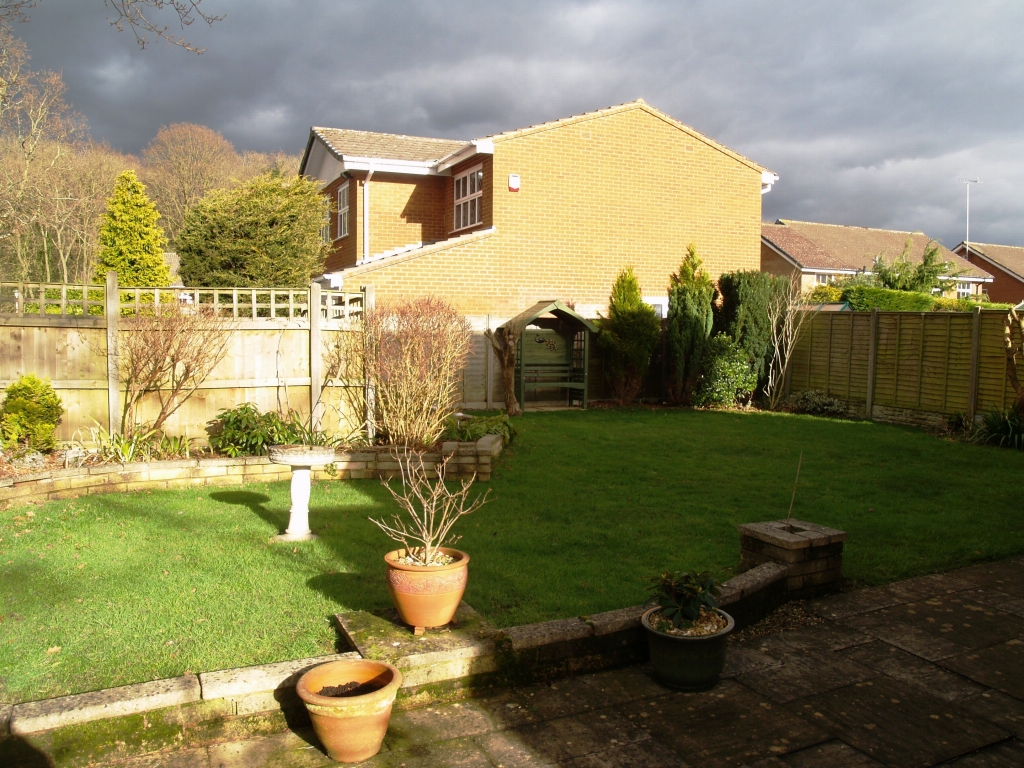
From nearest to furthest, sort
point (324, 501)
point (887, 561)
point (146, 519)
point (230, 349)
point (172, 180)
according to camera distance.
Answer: point (887, 561) < point (146, 519) < point (324, 501) < point (230, 349) < point (172, 180)

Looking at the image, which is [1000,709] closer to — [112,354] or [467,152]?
[112,354]

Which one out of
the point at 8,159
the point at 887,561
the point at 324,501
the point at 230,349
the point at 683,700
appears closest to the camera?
the point at 683,700

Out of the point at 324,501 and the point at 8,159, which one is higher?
the point at 8,159

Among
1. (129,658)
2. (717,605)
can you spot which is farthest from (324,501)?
(717,605)

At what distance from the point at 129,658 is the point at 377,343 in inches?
246

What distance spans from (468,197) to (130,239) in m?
8.08

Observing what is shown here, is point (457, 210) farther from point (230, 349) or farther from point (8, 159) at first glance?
point (8, 159)

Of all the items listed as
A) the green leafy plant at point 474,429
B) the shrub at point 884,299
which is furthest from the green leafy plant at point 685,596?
the shrub at point 884,299

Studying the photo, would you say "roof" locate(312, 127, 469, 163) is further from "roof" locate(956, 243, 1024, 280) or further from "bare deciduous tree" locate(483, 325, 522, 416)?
"roof" locate(956, 243, 1024, 280)

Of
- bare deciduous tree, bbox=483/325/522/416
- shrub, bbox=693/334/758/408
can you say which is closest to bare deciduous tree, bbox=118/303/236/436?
bare deciduous tree, bbox=483/325/522/416

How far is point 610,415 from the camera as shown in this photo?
630 inches

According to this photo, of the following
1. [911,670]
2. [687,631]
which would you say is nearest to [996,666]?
[911,670]

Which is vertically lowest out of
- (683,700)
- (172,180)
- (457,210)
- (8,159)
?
(683,700)

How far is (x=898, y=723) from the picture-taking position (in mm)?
3846
